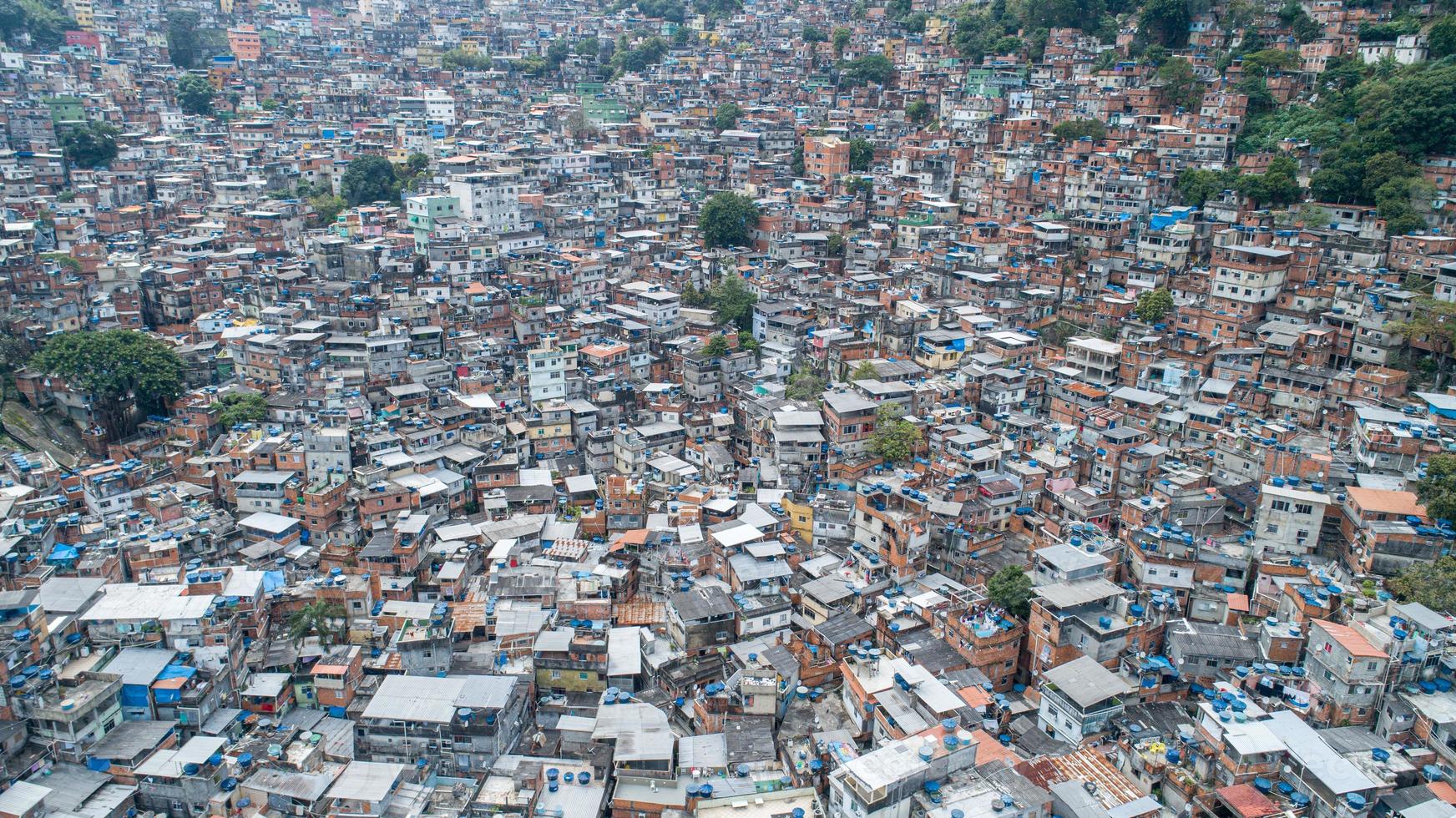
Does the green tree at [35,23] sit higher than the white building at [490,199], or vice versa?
the green tree at [35,23]

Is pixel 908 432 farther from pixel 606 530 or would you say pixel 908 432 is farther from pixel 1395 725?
pixel 1395 725

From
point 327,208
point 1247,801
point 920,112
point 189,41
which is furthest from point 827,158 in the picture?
point 189,41

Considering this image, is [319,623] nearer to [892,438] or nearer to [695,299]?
[892,438]

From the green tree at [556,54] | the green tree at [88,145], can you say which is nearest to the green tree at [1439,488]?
the green tree at [88,145]

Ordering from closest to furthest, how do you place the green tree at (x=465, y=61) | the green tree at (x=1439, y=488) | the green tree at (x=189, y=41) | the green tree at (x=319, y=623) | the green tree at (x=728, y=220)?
1. the green tree at (x=319, y=623)
2. the green tree at (x=1439, y=488)
3. the green tree at (x=728, y=220)
4. the green tree at (x=189, y=41)
5. the green tree at (x=465, y=61)

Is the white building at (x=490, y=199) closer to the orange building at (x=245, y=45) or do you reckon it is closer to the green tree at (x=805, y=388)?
the green tree at (x=805, y=388)
